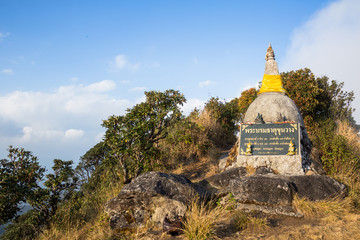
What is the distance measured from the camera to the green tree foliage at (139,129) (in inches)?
308

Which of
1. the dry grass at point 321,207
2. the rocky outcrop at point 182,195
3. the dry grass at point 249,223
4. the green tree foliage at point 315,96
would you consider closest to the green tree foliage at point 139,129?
the rocky outcrop at point 182,195

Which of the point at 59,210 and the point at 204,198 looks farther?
the point at 59,210

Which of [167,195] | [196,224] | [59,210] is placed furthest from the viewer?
[59,210]

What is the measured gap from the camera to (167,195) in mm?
5348

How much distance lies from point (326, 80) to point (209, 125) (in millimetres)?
7635

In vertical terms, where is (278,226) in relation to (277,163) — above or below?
below

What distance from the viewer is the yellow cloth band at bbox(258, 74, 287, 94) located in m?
9.58

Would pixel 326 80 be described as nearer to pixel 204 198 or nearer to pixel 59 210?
pixel 204 198

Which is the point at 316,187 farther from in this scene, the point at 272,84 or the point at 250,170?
the point at 272,84

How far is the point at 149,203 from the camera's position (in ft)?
17.2

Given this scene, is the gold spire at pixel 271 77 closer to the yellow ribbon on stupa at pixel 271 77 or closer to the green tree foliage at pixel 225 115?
the yellow ribbon on stupa at pixel 271 77

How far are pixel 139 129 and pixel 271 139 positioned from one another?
4429 millimetres

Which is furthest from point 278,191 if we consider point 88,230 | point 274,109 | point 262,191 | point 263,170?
point 88,230

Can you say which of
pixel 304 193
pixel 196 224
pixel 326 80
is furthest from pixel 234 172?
pixel 326 80
